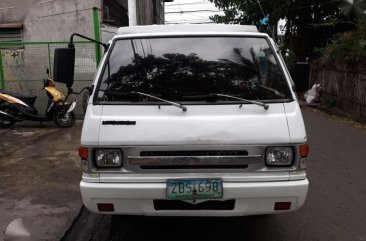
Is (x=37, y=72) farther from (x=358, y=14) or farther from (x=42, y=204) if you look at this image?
(x=358, y=14)

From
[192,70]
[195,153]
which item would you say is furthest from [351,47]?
[195,153]

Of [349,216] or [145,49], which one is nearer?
[145,49]

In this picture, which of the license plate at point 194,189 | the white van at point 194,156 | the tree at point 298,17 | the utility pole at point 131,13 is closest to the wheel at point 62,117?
the utility pole at point 131,13

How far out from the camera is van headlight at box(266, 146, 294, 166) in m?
3.51

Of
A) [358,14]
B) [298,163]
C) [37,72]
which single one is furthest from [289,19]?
[298,163]

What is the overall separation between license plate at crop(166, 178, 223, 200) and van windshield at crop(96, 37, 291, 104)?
0.72 metres

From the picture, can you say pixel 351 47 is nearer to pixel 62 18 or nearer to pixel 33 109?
pixel 62 18

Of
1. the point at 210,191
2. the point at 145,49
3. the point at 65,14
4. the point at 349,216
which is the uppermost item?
the point at 65,14

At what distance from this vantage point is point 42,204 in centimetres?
496

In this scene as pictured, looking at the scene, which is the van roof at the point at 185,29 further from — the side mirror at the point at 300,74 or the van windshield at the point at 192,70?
the side mirror at the point at 300,74

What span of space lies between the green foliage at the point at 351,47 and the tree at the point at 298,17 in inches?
132

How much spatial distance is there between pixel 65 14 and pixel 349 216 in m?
10.3

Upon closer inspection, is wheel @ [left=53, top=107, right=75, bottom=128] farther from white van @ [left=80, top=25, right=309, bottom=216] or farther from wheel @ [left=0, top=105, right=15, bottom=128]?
white van @ [left=80, top=25, right=309, bottom=216]

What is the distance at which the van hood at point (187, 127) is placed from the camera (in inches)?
135
